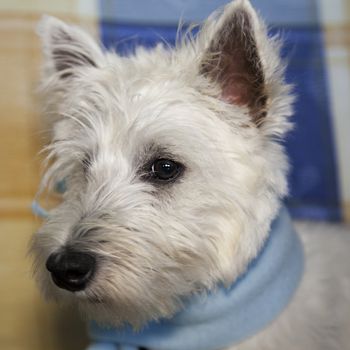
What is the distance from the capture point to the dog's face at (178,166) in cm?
118

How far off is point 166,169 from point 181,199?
0.08m

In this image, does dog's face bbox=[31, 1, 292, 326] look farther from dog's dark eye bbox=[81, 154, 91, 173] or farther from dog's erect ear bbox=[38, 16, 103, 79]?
dog's erect ear bbox=[38, 16, 103, 79]

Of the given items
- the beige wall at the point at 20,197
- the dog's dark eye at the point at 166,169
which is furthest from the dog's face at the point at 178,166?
the beige wall at the point at 20,197

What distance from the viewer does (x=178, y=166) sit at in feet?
4.21

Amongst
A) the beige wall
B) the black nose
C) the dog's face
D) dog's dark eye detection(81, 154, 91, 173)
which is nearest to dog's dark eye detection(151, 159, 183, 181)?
the dog's face

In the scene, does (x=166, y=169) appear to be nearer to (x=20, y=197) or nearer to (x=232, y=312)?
(x=232, y=312)

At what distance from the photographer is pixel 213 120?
131 cm

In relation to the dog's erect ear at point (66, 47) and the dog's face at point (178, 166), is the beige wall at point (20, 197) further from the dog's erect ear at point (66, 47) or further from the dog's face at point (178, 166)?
the dog's face at point (178, 166)

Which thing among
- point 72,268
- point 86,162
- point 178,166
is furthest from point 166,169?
point 72,268

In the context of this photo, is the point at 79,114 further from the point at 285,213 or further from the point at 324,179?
the point at 324,179

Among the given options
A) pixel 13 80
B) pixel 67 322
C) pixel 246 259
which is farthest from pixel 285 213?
pixel 13 80

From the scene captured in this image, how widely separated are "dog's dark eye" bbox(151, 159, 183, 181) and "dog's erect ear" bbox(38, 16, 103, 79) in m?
0.36

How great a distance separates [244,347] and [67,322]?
28.6 inches

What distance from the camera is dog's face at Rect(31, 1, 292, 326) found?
118 centimetres
